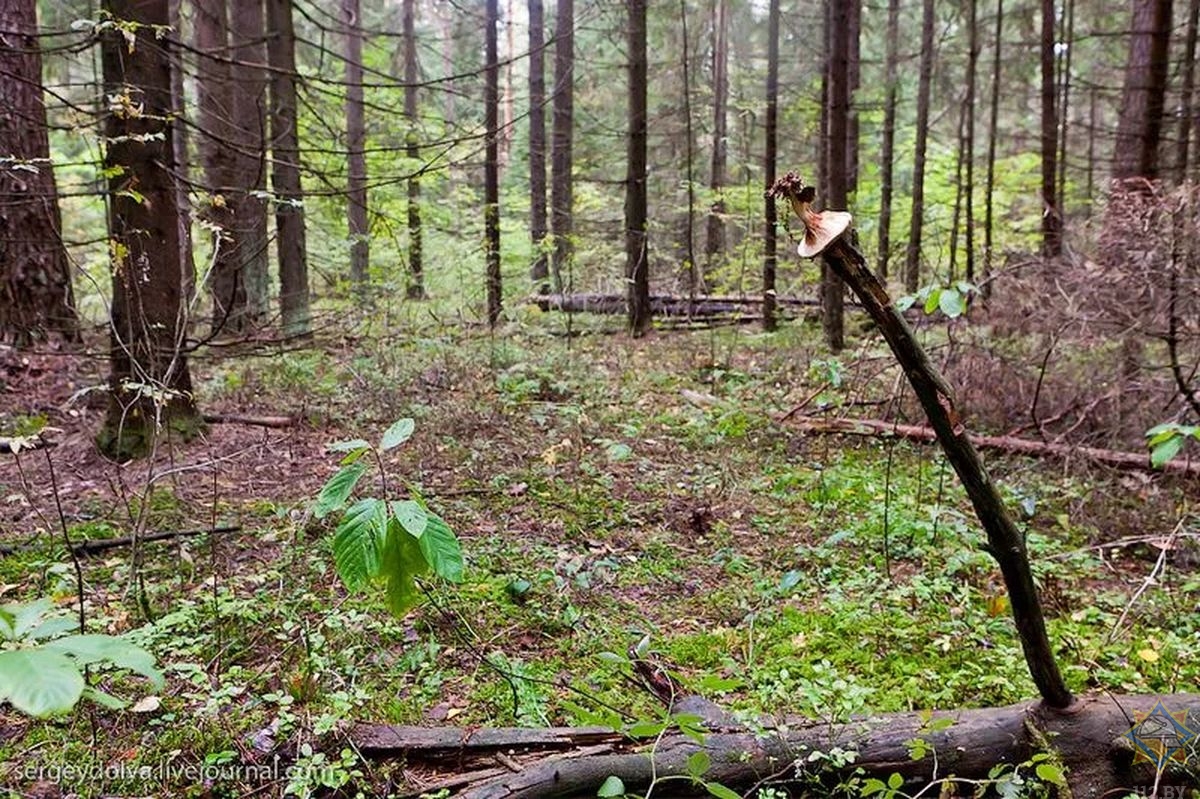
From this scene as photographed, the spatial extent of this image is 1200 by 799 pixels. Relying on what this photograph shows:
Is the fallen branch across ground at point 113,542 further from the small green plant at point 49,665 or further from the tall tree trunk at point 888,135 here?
the tall tree trunk at point 888,135

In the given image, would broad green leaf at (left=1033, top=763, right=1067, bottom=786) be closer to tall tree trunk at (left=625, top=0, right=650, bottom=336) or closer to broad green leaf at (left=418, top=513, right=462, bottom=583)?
broad green leaf at (left=418, top=513, right=462, bottom=583)

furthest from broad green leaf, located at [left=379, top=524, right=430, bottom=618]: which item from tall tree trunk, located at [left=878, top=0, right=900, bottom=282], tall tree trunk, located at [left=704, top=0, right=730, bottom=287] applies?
tall tree trunk, located at [left=704, top=0, right=730, bottom=287]

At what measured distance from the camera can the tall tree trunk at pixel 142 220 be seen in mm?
4340

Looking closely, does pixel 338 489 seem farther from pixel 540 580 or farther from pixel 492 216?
pixel 492 216

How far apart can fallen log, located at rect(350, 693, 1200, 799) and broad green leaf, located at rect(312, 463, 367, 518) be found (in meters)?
0.89

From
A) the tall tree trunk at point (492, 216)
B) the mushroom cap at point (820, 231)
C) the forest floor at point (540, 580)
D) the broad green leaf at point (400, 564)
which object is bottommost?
the forest floor at point (540, 580)

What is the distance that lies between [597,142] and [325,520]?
18.5 metres

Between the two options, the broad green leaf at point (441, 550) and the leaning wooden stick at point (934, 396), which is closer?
the leaning wooden stick at point (934, 396)

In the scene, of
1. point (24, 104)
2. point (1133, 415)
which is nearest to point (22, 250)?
point (24, 104)

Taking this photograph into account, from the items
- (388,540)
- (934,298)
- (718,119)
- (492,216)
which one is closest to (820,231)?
(388,540)

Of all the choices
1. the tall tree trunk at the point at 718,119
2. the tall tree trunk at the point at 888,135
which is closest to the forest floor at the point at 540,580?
the tall tree trunk at the point at 888,135

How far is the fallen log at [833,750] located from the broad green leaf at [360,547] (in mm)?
749

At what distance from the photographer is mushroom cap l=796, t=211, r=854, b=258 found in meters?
1.58

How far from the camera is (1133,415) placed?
5.83 meters
